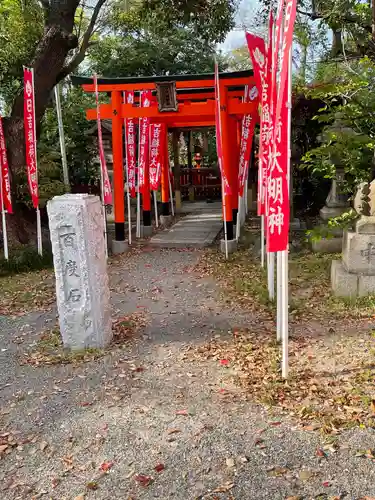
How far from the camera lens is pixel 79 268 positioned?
4.95m

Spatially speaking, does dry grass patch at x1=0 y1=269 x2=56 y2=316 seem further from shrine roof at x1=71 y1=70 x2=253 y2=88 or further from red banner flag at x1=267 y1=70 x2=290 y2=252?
red banner flag at x1=267 y1=70 x2=290 y2=252

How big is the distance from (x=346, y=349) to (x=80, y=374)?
8.33 ft

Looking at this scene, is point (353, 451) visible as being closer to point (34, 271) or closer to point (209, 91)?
point (34, 271)

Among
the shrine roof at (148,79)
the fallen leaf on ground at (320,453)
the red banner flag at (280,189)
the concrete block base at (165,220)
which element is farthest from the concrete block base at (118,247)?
the fallen leaf on ground at (320,453)

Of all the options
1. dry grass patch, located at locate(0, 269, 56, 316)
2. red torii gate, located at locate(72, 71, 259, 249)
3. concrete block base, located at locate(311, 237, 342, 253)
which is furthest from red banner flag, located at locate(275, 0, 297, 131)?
red torii gate, located at locate(72, 71, 259, 249)

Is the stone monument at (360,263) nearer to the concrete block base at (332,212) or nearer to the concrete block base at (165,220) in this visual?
the concrete block base at (332,212)

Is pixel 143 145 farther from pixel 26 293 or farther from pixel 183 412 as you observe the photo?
pixel 183 412

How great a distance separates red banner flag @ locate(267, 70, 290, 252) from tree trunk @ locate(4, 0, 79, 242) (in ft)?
26.0

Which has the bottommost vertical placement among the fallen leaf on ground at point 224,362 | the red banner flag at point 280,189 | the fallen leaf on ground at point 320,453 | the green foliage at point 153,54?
the fallen leaf on ground at point 320,453

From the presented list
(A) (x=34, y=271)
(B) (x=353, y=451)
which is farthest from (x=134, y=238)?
(B) (x=353, y=451)

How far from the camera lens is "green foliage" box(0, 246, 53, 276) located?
9289mm

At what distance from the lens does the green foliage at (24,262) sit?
30.5 feet

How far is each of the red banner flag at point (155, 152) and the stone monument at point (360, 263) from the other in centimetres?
655

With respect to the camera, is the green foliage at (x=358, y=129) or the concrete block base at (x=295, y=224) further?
the concrete block base at (x=295, y=224)
